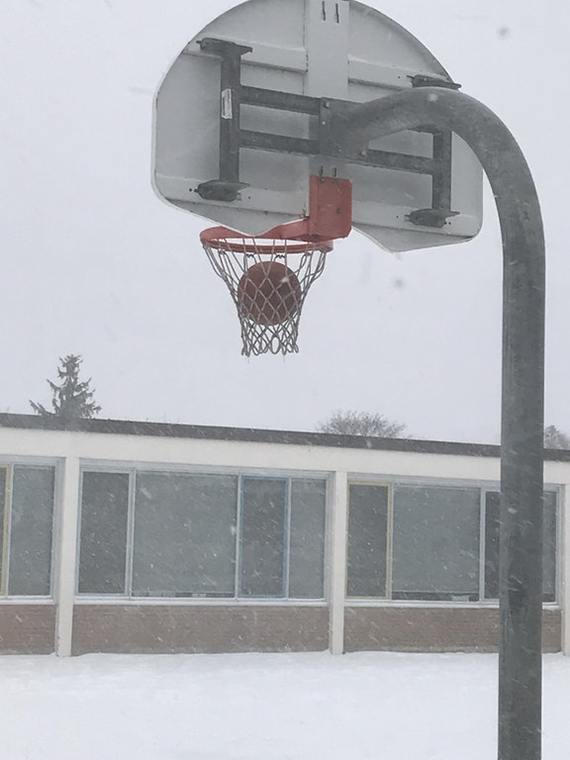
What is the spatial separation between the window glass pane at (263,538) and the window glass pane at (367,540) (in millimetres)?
1046

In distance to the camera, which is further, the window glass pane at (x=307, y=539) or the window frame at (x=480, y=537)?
the window frame at (x=480, y=537)

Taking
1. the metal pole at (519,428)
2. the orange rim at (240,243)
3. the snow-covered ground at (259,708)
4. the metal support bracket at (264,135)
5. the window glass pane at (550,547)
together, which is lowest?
the snow-covered ground at (259,708)

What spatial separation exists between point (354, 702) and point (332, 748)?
2.90 m

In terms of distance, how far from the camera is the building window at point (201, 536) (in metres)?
17.6

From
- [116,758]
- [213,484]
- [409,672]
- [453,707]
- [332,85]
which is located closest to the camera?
[332,85]

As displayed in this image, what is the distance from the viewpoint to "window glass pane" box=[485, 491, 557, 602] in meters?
19.6

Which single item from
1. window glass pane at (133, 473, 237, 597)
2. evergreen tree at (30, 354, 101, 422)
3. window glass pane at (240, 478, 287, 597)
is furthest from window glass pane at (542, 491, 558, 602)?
evergreen tree at (30, 354, 101, 422)

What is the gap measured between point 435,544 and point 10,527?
614 centimetres

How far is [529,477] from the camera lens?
13.3 ft

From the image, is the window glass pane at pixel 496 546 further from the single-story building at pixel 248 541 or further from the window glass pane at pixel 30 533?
the window glass pane at pixel 30 533

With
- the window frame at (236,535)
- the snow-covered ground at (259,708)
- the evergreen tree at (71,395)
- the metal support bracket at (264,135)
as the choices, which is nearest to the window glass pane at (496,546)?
the snow-covered ground at (259,708)

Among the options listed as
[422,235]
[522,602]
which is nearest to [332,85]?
[422,235]

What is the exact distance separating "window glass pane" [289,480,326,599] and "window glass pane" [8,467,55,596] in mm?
3419

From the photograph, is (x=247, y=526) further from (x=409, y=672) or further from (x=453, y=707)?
(x=453, y=707)
